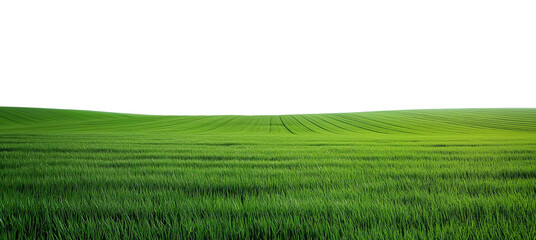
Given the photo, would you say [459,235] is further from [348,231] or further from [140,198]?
[140,198]

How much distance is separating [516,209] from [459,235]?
1172 millimetres

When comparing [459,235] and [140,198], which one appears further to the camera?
[140,198]

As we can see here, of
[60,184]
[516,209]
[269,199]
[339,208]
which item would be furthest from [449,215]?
[60,184]

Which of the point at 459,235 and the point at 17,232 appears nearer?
the point at 459,235

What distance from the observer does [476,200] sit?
2.48 meters

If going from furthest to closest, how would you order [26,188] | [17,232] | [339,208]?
[26,188] → [339,208] → [17,232]

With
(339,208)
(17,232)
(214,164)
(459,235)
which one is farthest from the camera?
(214,164)

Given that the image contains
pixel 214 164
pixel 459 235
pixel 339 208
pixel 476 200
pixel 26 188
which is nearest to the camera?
pixel 459 235

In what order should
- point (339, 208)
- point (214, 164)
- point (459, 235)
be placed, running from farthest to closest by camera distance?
point (214, 164) → point (339, 208) → point (459, 235)

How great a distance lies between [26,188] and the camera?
3184 millimetres

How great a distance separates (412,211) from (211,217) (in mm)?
1961

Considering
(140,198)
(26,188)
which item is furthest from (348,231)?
(26,188)

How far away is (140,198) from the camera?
262 centimetres

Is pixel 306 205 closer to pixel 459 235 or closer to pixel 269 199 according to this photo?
pixel 269 199
